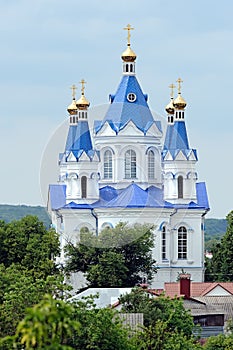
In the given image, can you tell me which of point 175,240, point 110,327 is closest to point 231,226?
point 175,240

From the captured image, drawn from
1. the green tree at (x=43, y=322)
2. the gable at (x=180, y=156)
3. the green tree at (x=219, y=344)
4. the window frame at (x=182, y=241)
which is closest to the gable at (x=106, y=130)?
the gable at (x=180, y=156)

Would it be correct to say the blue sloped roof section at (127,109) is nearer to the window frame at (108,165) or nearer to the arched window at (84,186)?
the window frame at (108,165)

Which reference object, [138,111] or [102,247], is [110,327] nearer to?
[102,247]

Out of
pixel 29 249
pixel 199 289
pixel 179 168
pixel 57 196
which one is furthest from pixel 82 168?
pixel 199 289

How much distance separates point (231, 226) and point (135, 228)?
27.9 ft

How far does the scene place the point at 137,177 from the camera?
5259cm

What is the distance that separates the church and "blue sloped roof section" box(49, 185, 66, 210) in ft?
1.89

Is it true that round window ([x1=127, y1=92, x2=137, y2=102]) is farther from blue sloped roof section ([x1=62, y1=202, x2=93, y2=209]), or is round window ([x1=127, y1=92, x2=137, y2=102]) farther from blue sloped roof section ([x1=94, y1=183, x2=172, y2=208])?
blue sloped roof section ([x1=62, y1=202, x2=93, y2=209])

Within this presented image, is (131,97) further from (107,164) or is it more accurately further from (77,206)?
(77,206)

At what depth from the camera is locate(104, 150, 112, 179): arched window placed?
52.8 m

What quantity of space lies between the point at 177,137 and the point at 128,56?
4095mm

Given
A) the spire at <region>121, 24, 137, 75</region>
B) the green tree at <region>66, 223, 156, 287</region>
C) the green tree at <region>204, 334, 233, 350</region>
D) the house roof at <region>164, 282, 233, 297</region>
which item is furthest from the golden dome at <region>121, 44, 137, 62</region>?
the green tree at <region>204, 334, 233, 350</region>

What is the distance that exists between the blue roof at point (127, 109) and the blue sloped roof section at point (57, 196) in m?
3.84

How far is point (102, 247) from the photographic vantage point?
46.7 metres
